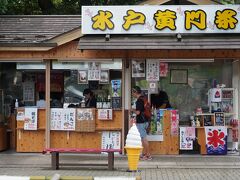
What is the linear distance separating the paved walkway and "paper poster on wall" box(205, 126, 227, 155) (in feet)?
1.02

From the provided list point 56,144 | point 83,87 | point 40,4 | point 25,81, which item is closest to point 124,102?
point 83,87

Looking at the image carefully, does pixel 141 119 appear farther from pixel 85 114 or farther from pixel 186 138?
pixel 85 114

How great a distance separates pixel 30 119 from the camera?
1518 cm

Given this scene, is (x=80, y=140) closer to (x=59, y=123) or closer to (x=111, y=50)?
(x=59, y=123)

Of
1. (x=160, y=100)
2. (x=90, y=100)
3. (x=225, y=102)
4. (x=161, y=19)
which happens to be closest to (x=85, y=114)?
(x=90, y=100)

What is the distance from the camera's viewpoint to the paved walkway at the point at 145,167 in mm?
11953

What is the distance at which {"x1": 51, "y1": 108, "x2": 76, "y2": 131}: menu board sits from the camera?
15.0m

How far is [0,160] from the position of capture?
14062 mm

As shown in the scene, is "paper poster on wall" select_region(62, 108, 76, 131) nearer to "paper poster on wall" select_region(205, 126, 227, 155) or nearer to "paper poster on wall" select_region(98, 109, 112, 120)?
"paper poster on wall" select_region(98, 109, 112, 120)

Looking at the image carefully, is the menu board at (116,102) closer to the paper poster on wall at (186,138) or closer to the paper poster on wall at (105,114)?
the paper poster on wall at (105,114)

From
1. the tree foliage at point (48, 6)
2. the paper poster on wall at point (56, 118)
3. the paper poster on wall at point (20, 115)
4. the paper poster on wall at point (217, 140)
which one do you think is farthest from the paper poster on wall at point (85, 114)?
the tree foliage at point (48, 6)

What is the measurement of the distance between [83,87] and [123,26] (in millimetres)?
2539

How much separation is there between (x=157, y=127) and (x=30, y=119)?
383 centimetres

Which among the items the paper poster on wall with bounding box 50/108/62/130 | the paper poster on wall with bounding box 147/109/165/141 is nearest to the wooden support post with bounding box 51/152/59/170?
the paper poster on wall with bounding box 50/108/62/130
